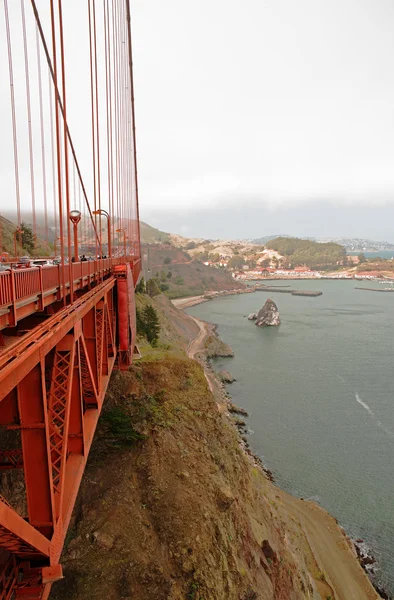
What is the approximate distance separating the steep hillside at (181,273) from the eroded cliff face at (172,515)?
98.2 metres

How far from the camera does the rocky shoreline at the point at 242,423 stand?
1900cm

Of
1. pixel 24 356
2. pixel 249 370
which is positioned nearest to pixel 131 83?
pixel 249 370

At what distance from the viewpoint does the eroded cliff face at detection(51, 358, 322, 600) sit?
1151 cm

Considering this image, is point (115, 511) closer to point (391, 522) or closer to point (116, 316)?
point (116, 316)

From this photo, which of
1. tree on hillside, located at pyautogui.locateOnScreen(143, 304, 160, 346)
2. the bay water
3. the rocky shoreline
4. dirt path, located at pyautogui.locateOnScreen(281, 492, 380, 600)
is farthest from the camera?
tree on hillside, located at pyautogui.locateOnScreen(143, 304, 160, 346)

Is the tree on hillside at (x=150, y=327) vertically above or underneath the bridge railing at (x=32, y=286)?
underneath

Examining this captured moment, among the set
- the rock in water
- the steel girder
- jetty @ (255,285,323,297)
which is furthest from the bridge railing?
jetty @ (255,285,323,297)

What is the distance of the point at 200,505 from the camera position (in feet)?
44.5

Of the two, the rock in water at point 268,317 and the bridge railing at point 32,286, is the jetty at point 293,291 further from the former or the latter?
the bridge railing at point 32,286

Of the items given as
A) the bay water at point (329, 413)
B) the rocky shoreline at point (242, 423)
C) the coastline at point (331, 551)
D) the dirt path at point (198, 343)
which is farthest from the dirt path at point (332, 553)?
the dirt path at point (198, 343)

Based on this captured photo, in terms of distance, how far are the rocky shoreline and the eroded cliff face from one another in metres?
3.14

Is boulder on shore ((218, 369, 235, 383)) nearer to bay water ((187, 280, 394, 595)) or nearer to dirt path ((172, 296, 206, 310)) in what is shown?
bay water ((187, 280, 394, 595))

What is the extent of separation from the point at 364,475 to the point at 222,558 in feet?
58.5

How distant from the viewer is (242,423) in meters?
32.4
